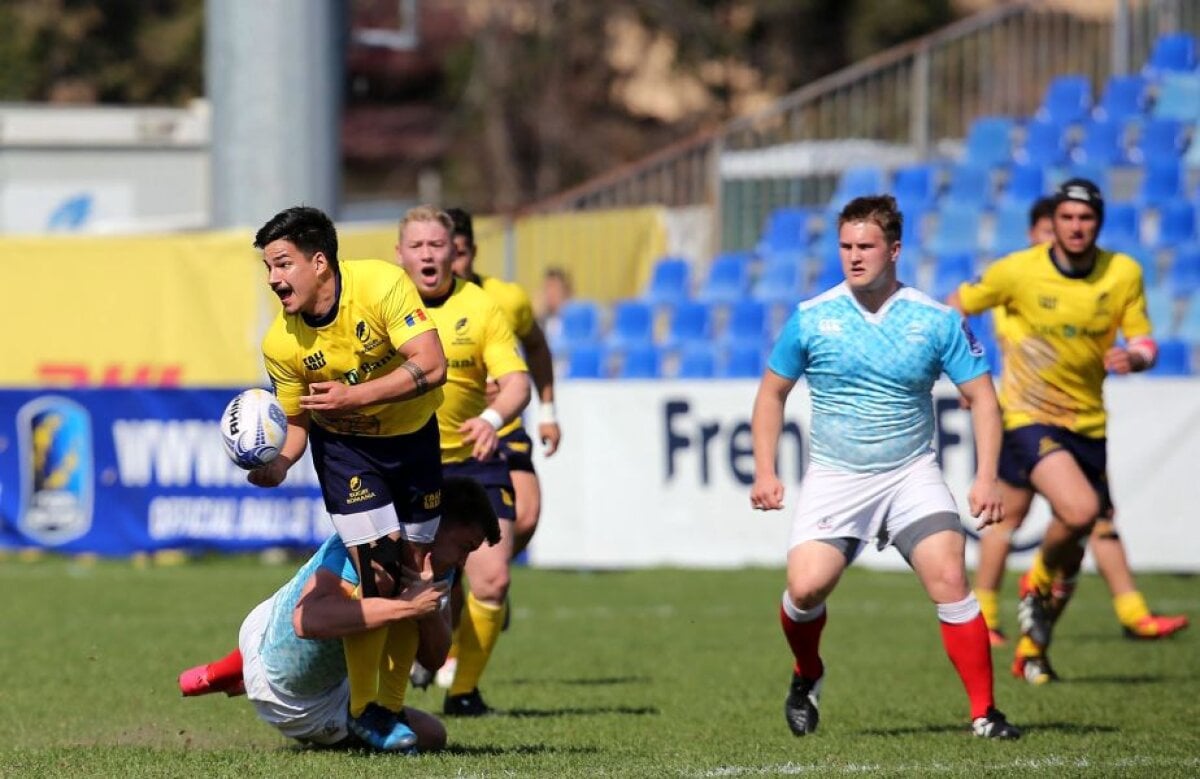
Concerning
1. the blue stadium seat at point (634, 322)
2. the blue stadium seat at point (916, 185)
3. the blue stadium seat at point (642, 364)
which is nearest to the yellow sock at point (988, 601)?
the blue stadium seat at point (642, 364)

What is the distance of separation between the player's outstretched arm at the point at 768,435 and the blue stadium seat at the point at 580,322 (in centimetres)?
1261

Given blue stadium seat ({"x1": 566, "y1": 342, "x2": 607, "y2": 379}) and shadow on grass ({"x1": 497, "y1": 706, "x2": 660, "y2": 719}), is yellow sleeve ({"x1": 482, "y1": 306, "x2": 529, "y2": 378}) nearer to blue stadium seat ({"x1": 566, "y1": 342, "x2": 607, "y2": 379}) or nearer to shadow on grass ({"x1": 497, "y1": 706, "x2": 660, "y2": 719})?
shadow on grass ({"x1": 497, "y1": 706, "x2": 660, "y2": 719})

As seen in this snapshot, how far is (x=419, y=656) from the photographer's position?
27.6 ft

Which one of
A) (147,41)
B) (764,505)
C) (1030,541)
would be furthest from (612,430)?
(147,41)

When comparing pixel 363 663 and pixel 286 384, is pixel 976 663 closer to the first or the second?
pixel 363 663

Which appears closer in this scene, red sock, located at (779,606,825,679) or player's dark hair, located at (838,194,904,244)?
player's dark hair, located at (838,194,904,244)

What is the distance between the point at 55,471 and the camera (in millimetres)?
16547

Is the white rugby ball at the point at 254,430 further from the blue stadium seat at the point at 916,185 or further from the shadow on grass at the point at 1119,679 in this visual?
the blue stadium seat at the point at 916,185

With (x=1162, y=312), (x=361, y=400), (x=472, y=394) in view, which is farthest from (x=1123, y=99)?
(x=361, y=400)

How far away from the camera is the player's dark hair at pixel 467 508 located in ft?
25.9

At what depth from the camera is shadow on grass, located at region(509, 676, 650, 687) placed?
10438 millimetres

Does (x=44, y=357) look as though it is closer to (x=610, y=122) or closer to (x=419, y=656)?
(x=419, y=656)

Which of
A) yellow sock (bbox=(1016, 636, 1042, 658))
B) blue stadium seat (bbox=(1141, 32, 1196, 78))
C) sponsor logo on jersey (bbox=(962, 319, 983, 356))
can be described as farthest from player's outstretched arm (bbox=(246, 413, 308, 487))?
blue stadium seat (bbox=(1141, 32, 1196, 78))

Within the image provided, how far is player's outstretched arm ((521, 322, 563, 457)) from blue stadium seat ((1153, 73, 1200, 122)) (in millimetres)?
12974
